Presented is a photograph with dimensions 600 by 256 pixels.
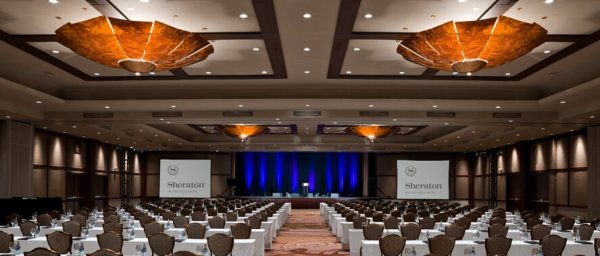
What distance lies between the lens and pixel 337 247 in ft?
46.5

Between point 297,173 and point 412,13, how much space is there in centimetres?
3258

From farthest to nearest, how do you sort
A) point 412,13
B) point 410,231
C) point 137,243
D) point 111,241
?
point 410,231 → point 412,13 → point 137,243 → point 111,241

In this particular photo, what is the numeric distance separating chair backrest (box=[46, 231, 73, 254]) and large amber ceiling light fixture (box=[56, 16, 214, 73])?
9.58 ft

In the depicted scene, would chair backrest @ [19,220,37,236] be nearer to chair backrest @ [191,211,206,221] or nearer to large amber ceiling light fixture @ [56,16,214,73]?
large amber ceiling light fixture @ [56,16,214,73]

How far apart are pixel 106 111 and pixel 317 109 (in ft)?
19.7

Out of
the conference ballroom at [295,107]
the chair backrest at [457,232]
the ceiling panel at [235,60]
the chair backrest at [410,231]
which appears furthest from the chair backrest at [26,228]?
the chair backrest at [457,232]

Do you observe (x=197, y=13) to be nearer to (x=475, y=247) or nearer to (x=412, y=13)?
(x=412, y=13)

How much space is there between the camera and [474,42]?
9.25m

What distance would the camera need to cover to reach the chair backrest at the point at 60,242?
8125 millimetres

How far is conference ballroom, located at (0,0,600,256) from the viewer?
882 cm

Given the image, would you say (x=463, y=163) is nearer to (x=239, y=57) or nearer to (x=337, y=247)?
(x=337, y=247)

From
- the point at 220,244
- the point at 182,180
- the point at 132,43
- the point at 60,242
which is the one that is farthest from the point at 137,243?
the point at 182,180

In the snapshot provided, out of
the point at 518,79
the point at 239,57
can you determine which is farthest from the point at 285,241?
the point at 518,79

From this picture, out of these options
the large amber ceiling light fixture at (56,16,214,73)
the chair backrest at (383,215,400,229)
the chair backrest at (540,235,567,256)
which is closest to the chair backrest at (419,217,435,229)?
the chair backrest at (383,215,400,229)
